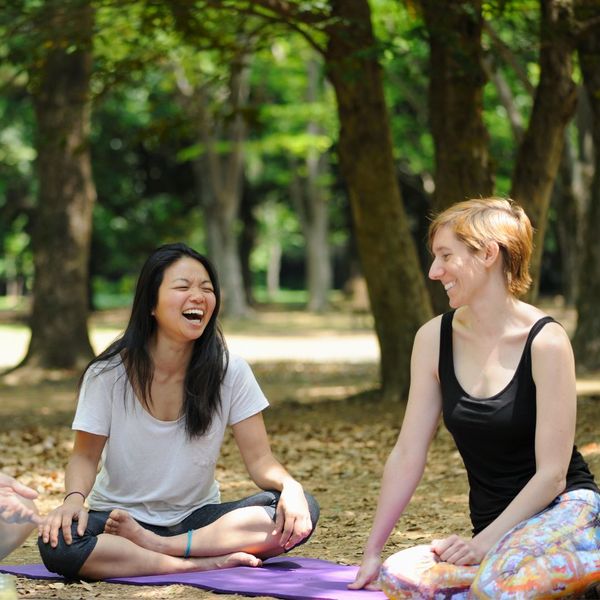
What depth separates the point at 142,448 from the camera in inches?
196

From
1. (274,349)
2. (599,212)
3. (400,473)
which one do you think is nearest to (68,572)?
(400,473)

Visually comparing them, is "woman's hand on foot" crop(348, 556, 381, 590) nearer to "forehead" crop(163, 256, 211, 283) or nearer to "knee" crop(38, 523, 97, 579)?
"knee" crop(38, 523, 97, 579)

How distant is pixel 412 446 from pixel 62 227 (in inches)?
488

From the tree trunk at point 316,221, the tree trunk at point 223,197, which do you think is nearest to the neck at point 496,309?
the tree trunk at point 223,197

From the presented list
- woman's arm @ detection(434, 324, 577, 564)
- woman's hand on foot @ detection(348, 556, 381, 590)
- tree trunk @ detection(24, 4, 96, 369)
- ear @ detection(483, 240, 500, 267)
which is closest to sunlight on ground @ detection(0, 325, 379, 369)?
tree trunk @ detection(24, 4, 96, 369)

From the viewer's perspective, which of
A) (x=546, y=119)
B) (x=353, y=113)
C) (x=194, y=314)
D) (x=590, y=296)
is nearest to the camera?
(x=194, y=314)

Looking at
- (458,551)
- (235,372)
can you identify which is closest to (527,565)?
(458,551)

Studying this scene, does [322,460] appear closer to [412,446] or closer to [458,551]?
[412,446]

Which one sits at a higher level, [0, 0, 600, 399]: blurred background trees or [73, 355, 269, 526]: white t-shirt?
[0, 0, 600, 399]: blurred background trees

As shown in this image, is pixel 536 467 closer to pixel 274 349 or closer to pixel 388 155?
pixel 388 155

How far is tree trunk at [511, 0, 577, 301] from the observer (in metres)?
9.79

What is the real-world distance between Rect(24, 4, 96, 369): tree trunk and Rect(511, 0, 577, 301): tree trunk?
7202mm

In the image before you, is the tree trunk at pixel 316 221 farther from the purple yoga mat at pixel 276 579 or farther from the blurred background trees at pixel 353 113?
the purple yoga mat at pixel 276 579

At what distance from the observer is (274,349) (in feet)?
70.7
